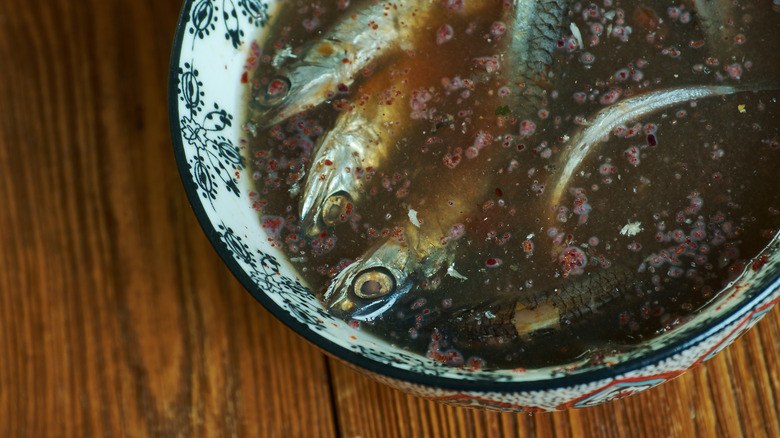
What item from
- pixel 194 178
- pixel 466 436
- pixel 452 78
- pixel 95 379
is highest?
pixel 452 78

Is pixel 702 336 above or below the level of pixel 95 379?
below

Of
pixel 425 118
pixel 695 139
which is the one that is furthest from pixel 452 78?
pixel 695 139

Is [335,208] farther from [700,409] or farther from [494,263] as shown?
[700,409]

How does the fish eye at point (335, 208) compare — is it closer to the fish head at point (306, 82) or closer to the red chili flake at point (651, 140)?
the fish head at point (306, 82)

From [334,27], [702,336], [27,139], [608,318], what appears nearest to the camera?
[702,336]

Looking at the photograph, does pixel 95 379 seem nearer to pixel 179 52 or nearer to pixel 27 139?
pixel 27 139

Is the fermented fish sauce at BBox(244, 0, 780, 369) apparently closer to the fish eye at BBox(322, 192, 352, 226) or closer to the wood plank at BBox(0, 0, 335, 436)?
the fish eye at BBox(322, 192, 352, 226)

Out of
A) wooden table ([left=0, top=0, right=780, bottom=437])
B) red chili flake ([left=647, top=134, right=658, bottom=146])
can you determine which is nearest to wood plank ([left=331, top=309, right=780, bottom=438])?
wooden table ([left=0, top=0, right=780, bottom=437])
